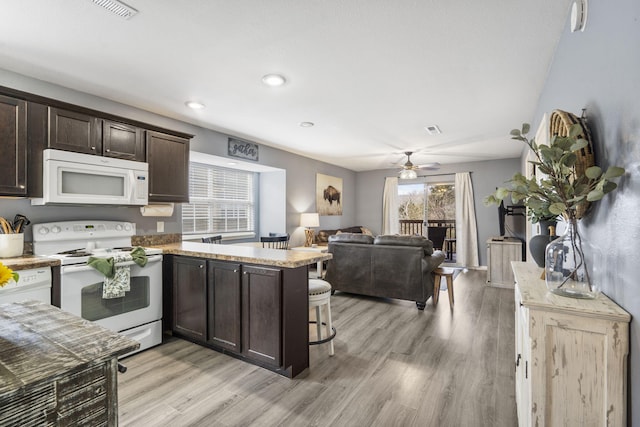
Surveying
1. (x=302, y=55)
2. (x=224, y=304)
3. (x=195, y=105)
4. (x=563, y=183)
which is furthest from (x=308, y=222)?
(x=563, y=183)

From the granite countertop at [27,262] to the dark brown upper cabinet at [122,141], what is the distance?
108cm

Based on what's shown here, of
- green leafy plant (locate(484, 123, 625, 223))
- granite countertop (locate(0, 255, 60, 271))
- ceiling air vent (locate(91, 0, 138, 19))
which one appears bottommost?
granite countertop (locate(0, 255, 60, 271))

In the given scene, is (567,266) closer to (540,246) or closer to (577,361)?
(540,246)

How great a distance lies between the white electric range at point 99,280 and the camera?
8.00ft

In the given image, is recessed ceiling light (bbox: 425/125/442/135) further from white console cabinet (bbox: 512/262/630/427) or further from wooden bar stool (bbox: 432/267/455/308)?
white console cabinet (bbox: 512/262/630/427)

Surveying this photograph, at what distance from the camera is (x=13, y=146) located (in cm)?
240

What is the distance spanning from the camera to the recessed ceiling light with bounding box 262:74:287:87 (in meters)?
2.76

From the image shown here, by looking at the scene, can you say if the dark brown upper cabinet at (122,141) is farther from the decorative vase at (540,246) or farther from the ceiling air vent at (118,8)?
the decorative vase at (540,246)

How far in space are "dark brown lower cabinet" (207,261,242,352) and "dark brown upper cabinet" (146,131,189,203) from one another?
1198 millimetres

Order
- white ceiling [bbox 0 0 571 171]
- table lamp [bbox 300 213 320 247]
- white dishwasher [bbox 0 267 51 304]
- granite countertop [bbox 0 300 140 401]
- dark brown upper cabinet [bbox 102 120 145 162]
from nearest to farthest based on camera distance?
granite countertop [bbox 0 300 140 401] → white ceiling [bbox 0 0 571 171] → white dishwasher [bbox 0 267 51 304] → dark brown upper cabinet [bbox 102 120 145 162] → table lamp [bbox 300 213 320 247]

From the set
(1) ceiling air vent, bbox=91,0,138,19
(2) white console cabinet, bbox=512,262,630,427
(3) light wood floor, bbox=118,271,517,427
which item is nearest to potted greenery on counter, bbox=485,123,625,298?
(2) white console cabinet, bbox=512,262,630,427

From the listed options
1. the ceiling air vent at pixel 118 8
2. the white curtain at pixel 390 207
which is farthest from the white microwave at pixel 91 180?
the white curtain at pixel 390 207

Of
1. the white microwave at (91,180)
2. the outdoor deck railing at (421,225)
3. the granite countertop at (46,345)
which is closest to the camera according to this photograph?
the granite countertop at (46,345)

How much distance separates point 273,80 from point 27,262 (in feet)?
7.73
